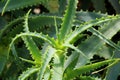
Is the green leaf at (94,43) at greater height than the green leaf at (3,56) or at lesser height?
greater

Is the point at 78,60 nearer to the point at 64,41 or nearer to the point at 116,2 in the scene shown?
the point at 64,41

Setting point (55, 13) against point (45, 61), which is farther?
point (55, 13)

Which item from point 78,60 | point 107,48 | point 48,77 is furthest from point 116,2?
point 48,77

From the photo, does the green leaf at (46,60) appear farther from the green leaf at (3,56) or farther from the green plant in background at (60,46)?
the green leaf at (3,56)

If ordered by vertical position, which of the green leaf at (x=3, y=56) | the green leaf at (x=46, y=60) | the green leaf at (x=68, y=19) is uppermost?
the green leaf at (x=68, y=19)

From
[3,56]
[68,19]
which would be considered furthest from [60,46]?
[3,56]

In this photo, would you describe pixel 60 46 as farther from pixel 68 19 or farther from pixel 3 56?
pixel 3 56

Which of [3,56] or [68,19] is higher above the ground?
[68,19]

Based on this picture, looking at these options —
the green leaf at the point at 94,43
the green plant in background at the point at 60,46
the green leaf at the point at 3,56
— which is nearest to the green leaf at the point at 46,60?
the green plant in background at the point at 60,46
